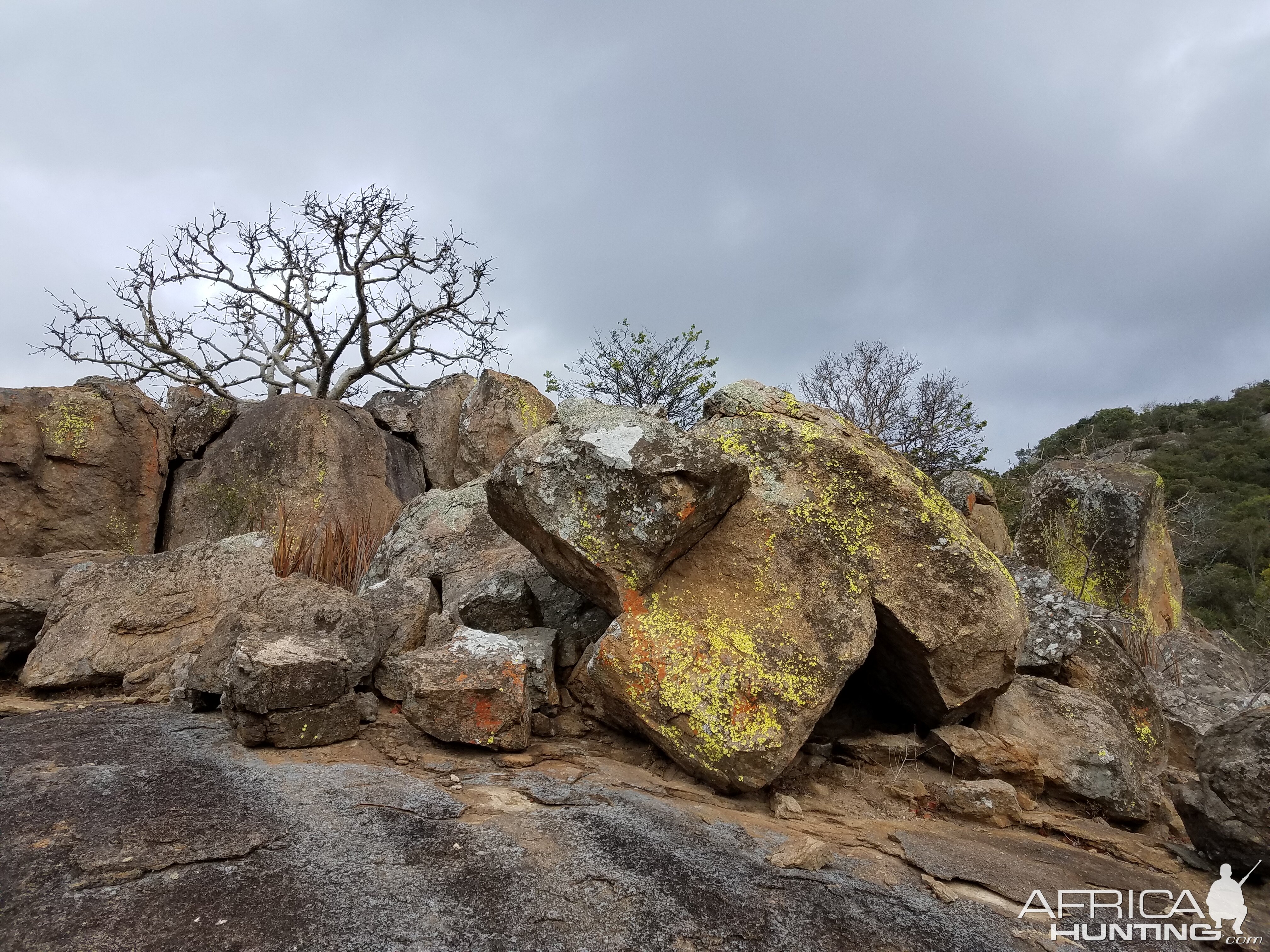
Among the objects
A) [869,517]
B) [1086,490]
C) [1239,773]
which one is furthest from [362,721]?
[1086,490]

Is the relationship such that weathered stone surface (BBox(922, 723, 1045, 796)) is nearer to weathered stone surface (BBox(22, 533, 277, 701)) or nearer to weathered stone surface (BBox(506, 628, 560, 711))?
weathered stone surface (BBox(506, 628, 560, 711))

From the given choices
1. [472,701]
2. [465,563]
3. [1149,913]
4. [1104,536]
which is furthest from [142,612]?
[1104,536]

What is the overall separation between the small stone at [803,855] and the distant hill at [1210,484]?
9.60 metres

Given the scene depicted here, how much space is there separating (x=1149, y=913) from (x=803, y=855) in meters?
1.19

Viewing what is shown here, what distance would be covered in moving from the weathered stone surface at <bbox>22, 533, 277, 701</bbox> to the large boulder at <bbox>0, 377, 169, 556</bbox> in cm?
317

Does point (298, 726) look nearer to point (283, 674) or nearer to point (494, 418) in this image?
point (283, 674)

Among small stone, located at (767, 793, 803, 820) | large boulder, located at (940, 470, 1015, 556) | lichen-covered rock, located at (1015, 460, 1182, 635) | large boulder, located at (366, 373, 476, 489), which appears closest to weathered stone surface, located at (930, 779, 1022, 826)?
small stone, located at (767, 793, 803, 820)

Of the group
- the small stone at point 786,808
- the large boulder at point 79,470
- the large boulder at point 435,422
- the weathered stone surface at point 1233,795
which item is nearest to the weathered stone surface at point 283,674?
the small stone at point 786,808

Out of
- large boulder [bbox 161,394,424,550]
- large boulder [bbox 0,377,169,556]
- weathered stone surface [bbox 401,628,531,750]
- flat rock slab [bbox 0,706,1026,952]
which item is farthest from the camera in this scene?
large boulder [bbox 161,394,424,550]

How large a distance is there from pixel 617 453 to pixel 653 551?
0.49 meters

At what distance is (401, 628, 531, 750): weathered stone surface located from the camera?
11.0 feet

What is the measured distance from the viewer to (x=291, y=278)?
→ 648 inches

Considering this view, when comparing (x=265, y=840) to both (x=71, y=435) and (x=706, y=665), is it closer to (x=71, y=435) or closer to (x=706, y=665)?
(x=706, y=665)

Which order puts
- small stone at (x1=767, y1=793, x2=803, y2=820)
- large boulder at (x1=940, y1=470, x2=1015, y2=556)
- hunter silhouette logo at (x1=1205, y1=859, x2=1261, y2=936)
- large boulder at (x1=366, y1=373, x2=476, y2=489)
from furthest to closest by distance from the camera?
large boulder at (x1=366, y1=373, x2=476, y2=489) < large boulder at (x1=940, y1=470, x2=1015, y2=556) < small stone at (x1=767, y1=793, x2=803, y2=820) < hunter silhouette logo at (x1=1205, y1=859, x2=1261, y2=936)
